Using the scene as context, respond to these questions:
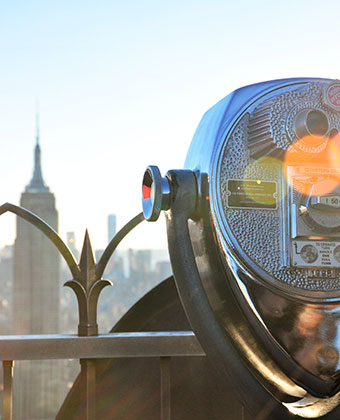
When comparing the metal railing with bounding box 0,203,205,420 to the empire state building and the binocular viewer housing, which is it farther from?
the empire state building

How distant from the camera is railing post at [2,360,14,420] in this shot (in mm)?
1472

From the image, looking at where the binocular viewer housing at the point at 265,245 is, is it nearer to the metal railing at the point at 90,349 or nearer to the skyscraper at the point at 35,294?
the metal railing at the point at 90,349

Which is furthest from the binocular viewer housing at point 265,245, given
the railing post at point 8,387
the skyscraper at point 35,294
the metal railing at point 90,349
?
the skyscraper at point 35,294

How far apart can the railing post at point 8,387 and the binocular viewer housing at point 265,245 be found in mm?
536

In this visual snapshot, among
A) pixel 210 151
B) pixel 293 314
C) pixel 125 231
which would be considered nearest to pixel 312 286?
pixel 293 314

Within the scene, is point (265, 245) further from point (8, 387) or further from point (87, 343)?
point (8, 387)

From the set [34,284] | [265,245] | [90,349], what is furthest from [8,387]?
[34,284]

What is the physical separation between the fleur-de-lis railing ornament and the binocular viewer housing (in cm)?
34

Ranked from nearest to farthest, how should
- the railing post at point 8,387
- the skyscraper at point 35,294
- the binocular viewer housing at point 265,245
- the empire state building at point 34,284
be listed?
the binocular viewer housing at point 265,245
the railing post at point 8,387
the skyscraper at point 35,294
the empire state building at point 34,284

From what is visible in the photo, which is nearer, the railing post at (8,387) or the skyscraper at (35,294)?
the railing post at (8,387)

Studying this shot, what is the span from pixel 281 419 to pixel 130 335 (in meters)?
0.46

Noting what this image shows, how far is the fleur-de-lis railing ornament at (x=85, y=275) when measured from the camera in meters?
1.54

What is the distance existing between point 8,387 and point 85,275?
0.35 m

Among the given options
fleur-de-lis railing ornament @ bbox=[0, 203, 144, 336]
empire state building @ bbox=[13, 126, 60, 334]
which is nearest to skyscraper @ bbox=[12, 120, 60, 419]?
empire state building @ bbox=[13, 126, 60, 334]
